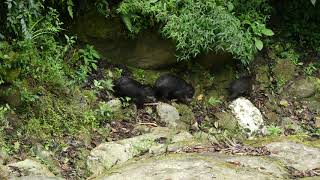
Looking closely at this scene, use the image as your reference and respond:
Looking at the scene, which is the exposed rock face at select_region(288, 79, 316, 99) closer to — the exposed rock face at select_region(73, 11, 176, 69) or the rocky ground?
the rocky ground

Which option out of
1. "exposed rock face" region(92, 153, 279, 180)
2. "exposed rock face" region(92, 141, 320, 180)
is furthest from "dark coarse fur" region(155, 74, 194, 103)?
"exposed rock face" region(92, 153, 279, 180)

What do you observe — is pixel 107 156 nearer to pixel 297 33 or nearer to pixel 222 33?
pixel 222 33

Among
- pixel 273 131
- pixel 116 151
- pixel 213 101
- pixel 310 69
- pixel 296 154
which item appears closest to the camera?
pixel 296 154

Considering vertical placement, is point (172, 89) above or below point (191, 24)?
below

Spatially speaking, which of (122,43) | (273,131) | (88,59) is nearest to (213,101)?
(273,131)

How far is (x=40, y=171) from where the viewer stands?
4.05 metres

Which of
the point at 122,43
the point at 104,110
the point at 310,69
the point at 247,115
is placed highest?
the point at 122,43

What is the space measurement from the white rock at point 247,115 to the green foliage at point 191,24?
0.63m

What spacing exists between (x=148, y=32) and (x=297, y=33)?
2586 millimetres

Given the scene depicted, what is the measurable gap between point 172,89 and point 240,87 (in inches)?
40.1

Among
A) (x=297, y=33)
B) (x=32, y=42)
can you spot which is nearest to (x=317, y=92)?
(x=297, y=33)

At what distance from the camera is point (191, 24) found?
563 cm

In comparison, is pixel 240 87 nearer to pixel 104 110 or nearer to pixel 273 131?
pixel 273 131

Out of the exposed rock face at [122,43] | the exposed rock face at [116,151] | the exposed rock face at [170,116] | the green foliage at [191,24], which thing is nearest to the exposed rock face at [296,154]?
the exposed rock face at [116,151]
